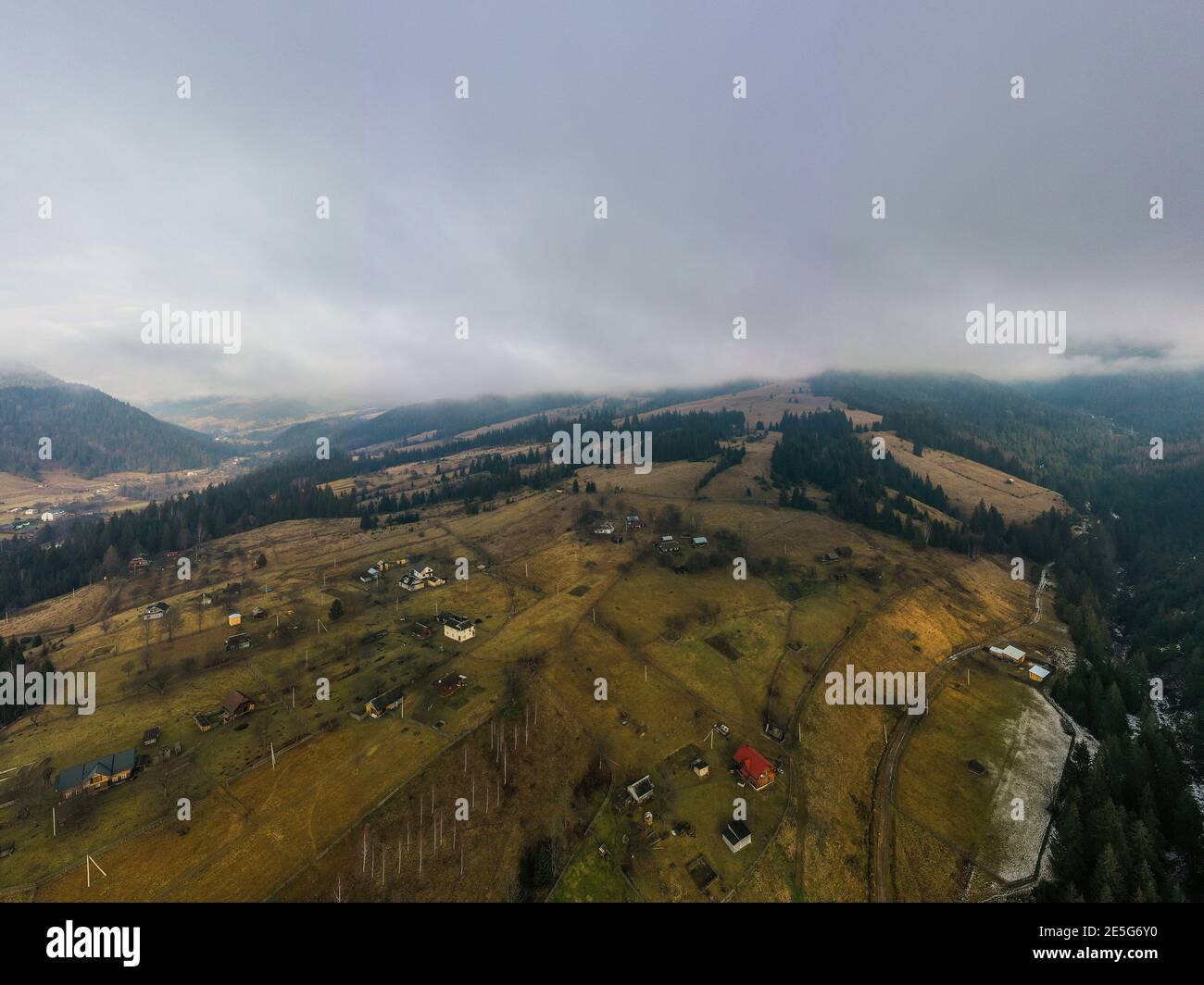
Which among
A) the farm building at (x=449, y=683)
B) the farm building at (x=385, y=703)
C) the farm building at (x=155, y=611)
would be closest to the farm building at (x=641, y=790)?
the farm building at (x=449, y=683)

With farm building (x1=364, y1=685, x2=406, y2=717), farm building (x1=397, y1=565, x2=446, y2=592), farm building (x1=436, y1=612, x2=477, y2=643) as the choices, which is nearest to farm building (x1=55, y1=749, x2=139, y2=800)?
farm building (x1=364, y1=685, x2=406, y2=717)

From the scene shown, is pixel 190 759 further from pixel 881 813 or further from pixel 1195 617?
pixel 1195 617

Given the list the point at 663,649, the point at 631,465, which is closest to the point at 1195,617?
the point at 663,649

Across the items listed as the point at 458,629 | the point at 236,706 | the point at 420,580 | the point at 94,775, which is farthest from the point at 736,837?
the point at 420,580

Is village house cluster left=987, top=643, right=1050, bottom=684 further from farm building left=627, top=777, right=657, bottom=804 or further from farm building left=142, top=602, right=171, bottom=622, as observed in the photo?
farm building left=142, top=602, right=171, bottom=622

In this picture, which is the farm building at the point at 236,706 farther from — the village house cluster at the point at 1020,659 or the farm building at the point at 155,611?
the village house cluster at the point at 1020,659
